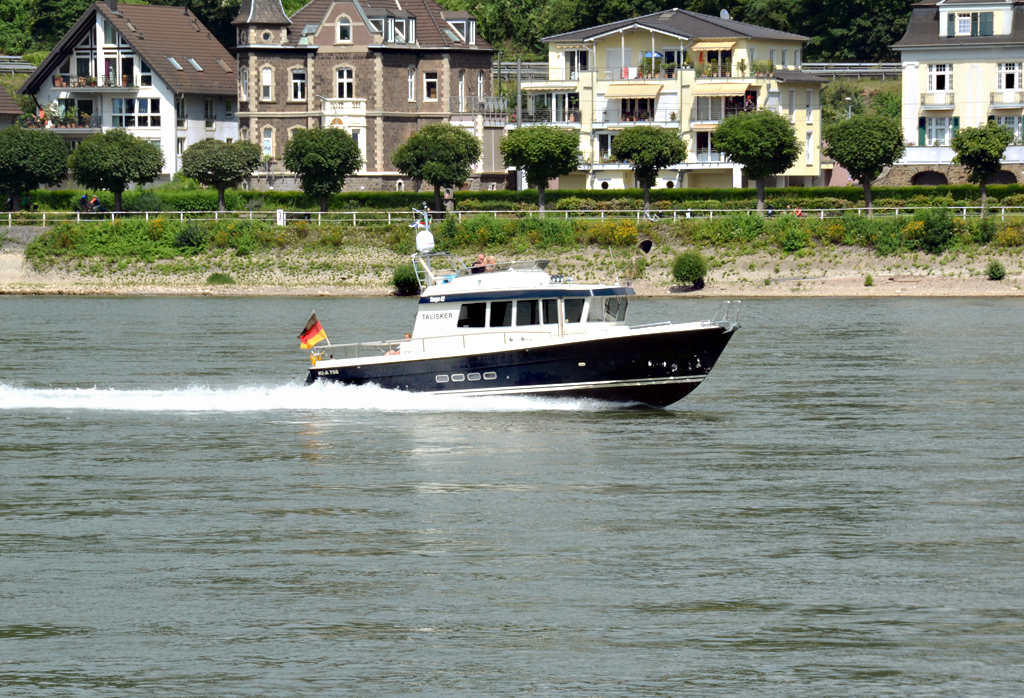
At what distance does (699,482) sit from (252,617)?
10.6m

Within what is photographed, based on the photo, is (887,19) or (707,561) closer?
(707,561)

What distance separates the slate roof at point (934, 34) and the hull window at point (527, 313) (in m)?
72.3

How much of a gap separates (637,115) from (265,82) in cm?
2611

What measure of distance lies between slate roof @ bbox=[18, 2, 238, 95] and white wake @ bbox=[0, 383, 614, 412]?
2814 inches

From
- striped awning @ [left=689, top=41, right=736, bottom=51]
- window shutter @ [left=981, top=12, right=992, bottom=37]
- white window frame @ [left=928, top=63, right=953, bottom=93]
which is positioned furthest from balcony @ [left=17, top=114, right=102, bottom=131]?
window shutter @ [left=981, top=12, right=992, bottom=37]

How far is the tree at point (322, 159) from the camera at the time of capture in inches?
3467

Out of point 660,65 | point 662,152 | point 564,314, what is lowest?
point 564,314

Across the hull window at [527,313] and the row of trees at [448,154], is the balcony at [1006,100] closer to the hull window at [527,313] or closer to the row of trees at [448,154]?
the row of trees at [448,154]

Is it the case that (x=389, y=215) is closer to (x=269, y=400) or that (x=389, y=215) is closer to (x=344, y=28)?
(x=344, y=28)

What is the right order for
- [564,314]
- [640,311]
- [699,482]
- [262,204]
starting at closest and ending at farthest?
[699,482], [564,314], [640,311], [262,204]

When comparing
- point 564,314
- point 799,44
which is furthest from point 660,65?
point 564,314

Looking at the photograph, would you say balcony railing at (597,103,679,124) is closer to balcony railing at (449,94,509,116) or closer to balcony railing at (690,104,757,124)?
balcony railing at (690,104,757,124)

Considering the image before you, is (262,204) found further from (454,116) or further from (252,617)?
(252,617)

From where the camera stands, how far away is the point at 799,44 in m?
105
